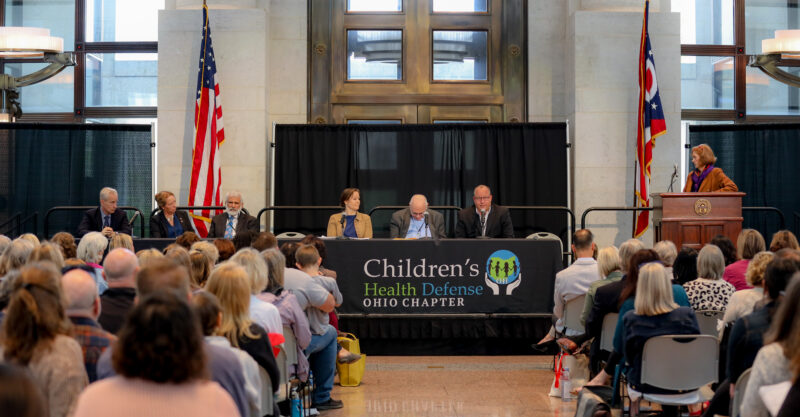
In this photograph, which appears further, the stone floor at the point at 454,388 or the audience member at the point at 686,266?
the stone floor at the point at 454,388

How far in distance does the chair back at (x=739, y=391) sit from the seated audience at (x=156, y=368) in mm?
2727

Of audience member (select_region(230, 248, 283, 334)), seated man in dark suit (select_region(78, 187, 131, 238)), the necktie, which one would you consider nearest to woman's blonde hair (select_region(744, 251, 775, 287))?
audience member (select_region(230, 248, 283, 334))

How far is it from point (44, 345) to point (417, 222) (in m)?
8.07

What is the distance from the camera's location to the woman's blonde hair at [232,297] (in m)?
4.43

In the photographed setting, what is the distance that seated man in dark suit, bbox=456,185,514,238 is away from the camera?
36.8 ft

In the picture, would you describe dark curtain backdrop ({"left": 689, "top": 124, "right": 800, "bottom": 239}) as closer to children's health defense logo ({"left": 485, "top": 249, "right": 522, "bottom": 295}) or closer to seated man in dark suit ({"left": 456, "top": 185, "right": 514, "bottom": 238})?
seated man in dark suit ({"left": 456, "top": 185, "right": 514, "bottom": 238})

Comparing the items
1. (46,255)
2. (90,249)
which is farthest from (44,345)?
(90,249)

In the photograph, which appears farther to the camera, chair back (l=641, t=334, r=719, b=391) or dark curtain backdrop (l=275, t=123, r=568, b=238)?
dark curtain backdrop (l=275, t=123, r=568, b=238)

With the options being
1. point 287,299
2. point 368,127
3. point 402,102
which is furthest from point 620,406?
point 402,102

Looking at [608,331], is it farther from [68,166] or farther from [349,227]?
[68,166]

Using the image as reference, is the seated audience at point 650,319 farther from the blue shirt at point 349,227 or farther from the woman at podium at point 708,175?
the blue shirt at point 349,227

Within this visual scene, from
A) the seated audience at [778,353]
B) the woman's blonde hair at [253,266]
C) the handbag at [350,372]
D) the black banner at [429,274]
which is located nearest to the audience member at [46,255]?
the woman's blonde hair at [253,266]

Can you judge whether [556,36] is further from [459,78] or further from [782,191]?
[782,191]

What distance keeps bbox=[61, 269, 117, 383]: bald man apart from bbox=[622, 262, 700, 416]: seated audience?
10.5ft
